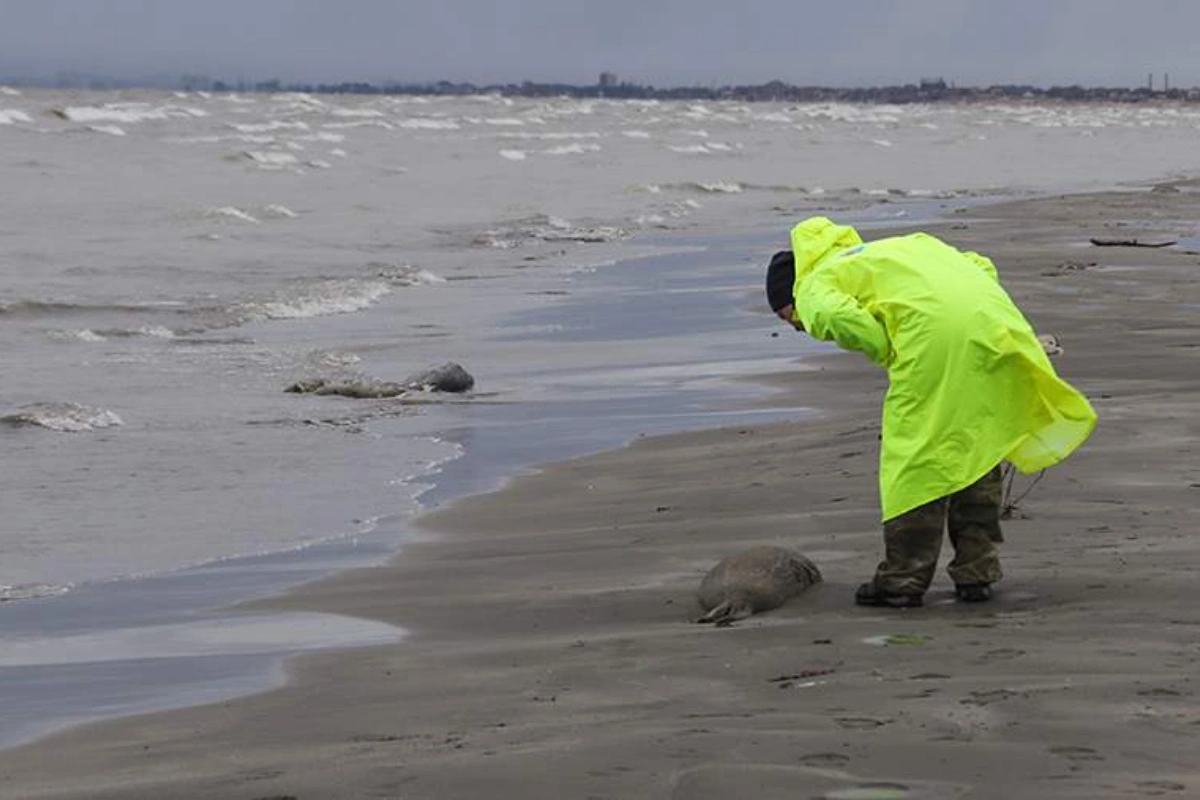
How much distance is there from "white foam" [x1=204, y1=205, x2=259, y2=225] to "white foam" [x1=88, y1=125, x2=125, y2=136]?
31559mm

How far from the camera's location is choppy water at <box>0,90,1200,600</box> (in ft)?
33.3

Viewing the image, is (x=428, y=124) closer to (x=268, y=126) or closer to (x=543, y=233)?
(x=268, y=126)

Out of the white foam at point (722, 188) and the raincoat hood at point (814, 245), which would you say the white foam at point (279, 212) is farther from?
the raincoat hood at point (814, 245)

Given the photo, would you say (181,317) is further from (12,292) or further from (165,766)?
(165,766)

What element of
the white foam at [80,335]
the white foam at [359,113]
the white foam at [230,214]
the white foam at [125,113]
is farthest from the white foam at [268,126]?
the white foam at [80,335]

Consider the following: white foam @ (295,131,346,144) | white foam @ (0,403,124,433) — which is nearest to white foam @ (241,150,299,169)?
white foam @ (295,131,346,144)

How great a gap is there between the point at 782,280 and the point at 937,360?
0.51 metres

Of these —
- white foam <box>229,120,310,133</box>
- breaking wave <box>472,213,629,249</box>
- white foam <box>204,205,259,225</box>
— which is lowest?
white foam <box>229,120,310,133</box>

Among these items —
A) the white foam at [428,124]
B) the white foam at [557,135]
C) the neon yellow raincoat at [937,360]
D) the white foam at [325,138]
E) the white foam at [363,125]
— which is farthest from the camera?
the white foam at [428,124]

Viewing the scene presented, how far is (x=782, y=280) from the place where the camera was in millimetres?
7000

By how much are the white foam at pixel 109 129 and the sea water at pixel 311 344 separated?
627 inches

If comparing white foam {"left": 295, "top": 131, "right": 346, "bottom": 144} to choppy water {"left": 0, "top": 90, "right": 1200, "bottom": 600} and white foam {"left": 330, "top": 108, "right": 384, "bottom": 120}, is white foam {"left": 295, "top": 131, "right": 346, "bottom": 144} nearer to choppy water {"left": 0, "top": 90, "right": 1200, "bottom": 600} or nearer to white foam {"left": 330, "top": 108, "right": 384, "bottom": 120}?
choppy water {"left": 0, "top": 90, "right": 1200, "bottom": 600}

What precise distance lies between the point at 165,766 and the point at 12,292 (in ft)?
52.9

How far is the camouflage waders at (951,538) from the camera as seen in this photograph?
6.88 meters
